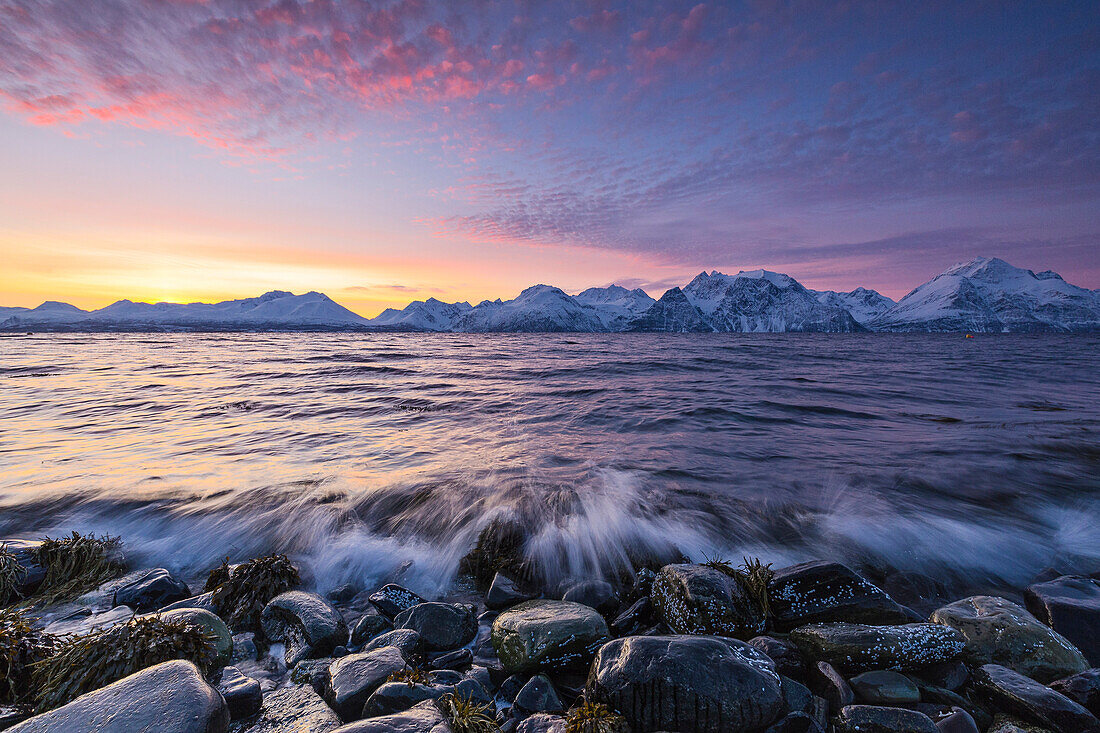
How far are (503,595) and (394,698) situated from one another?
6.42 ft

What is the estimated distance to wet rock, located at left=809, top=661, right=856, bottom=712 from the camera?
304cm

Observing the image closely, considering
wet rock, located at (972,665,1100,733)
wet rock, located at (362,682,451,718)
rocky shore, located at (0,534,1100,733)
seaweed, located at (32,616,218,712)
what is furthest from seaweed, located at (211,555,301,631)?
wet rock, located at (972,665,1100,733)

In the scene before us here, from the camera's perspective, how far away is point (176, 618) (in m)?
3.63

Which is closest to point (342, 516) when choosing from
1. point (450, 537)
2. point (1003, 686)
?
point (450, 537)

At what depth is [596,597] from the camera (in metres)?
4.41

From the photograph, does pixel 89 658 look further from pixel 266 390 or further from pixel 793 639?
pixel 266 390

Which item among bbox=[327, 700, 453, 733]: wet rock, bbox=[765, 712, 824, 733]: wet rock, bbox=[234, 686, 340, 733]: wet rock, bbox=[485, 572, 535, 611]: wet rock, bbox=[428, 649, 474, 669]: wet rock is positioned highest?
bbox=[327, 700, 453, 733]: wet rock

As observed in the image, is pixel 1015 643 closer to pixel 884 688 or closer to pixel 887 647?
pixel 887 647

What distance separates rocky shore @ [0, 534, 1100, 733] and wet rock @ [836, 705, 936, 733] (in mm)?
11

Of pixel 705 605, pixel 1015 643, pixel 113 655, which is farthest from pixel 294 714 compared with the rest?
pixel 1015 643

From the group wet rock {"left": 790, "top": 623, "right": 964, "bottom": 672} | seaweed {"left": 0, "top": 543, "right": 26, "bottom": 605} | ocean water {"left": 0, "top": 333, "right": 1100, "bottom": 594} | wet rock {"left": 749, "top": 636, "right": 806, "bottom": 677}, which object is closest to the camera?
wet rock {"left": 790, "top": 623, "right": 964, "bottom": 672}

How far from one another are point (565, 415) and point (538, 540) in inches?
370

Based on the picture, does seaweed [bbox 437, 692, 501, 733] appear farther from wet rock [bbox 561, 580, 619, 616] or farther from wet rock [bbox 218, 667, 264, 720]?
wet rock [bbox 561, 580, 619, 616]

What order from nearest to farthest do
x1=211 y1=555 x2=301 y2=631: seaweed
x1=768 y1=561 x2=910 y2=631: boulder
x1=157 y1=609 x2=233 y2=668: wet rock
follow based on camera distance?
x1=157 y1=609 x2=233 y2=668: wet rock, x1=768 y1=561 x2=910 y2=631: boulder, x1=211 y1=555 x2=301 y2=631: seaweed
